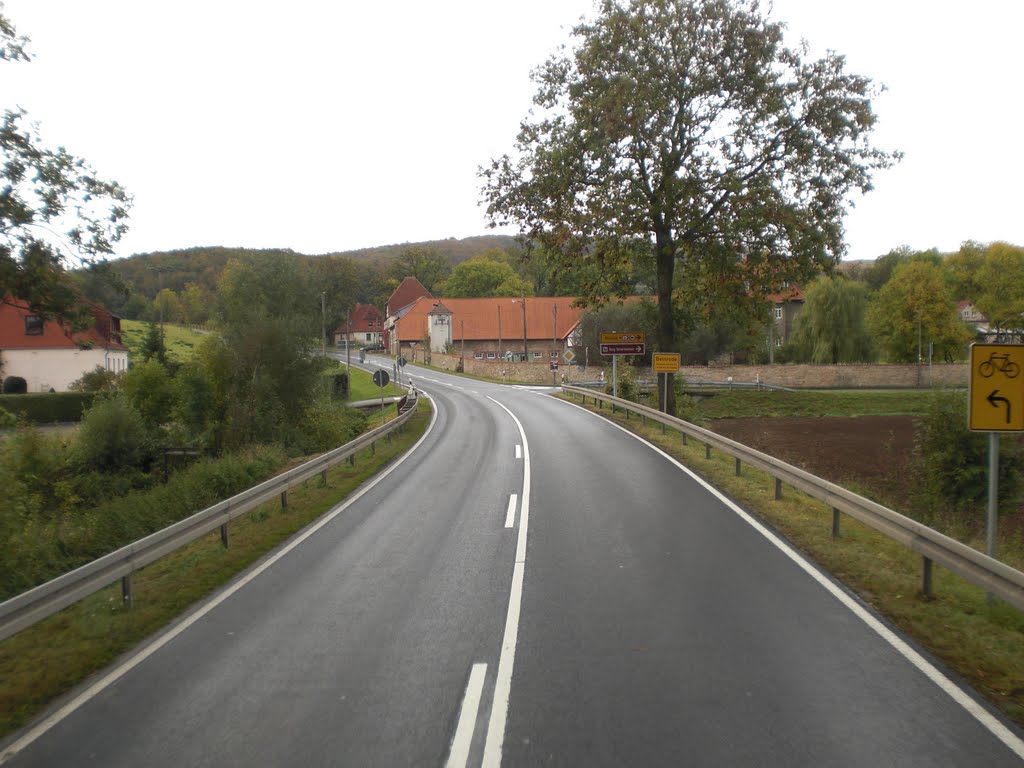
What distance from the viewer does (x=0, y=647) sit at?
684cm

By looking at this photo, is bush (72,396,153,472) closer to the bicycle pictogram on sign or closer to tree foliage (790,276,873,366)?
the bicycle pictogram on sign

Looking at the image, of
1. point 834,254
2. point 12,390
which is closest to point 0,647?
point 834,254

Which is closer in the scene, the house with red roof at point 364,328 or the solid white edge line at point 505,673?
the solid white edge line at point 505,673

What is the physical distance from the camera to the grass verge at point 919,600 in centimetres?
549

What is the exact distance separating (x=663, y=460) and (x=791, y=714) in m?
12.8

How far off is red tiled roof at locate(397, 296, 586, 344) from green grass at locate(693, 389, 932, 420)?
35856mm

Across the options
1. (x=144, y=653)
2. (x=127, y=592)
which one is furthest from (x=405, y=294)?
(x=144, y=653)

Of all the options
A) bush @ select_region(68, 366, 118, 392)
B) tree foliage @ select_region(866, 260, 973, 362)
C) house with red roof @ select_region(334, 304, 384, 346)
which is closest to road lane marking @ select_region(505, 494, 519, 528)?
bush @ select_region(68, 366, 118, 392)

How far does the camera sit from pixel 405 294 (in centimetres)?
12988

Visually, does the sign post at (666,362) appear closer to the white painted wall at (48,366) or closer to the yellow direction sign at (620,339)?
the yellow direction sign at (620,339)

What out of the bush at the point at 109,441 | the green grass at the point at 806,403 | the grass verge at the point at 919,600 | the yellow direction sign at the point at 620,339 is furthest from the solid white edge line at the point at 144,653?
the green grass at the point at 806,403

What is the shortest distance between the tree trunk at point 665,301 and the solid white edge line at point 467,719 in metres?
21.5

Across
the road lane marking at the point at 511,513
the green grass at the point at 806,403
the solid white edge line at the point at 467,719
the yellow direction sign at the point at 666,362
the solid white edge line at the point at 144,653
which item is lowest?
the green grass at the point at 806,403

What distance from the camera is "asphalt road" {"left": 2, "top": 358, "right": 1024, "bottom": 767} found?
4.47 m
